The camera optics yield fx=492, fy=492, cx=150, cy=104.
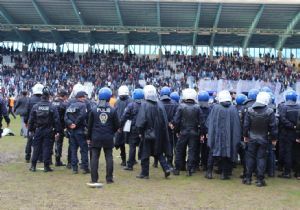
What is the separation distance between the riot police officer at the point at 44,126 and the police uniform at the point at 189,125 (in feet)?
8.84

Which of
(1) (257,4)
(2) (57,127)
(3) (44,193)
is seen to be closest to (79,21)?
(1) (257,4)

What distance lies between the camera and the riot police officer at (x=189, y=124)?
10.7 metres

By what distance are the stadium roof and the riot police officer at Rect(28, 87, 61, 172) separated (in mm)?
28164

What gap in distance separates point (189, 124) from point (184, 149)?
618 millimetres

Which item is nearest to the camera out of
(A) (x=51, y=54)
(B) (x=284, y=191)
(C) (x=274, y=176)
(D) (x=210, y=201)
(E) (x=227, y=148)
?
(D) (x=210, y=201)

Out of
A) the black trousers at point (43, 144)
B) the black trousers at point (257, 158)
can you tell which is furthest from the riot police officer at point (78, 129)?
the black trousers at point (257, 158)

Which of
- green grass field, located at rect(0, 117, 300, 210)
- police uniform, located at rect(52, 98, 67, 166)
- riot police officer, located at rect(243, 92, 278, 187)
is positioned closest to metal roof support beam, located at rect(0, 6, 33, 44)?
police uniform, located at rect(52, 98, 67, 166)

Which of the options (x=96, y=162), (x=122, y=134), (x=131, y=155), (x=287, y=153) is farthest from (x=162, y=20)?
(x=96, y=162)

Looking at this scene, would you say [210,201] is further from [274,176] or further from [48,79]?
[48,79]

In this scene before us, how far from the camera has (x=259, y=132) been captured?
9750 millimetres

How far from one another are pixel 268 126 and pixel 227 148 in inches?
40.5

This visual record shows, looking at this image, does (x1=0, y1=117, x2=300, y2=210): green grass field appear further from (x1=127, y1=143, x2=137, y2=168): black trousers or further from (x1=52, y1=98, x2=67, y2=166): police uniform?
(x1=52, y1=98, x2=67, y2=166): police uniform

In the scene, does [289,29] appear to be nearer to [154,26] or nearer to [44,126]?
[154,26]

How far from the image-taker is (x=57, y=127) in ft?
35.8
